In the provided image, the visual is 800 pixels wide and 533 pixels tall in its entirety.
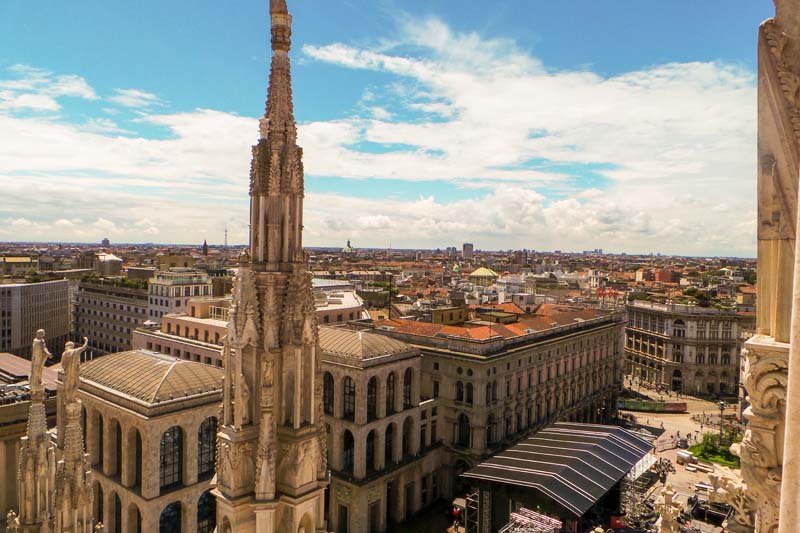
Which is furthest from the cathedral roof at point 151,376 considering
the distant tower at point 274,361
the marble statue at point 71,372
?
the distant tower at point 274,361

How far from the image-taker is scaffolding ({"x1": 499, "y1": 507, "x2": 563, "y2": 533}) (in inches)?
1473

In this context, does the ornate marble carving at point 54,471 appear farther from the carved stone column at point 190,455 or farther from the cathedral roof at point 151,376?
the carved stone column at point 190,455

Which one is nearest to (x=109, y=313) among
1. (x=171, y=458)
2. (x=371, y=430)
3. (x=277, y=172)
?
(x=171, y=458)

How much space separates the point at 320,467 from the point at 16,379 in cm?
3231

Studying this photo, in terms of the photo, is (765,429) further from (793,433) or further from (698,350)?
(698,350)

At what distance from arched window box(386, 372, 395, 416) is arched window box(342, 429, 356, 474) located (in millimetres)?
4317

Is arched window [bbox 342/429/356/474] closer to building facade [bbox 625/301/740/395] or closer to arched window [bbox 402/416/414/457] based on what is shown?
arched window [bbox 402/416/414/457]

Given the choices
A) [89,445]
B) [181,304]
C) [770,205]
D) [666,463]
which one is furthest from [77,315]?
[770,205]

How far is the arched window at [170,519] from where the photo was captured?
37531 mm

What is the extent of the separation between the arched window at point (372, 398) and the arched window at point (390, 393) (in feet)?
6.10

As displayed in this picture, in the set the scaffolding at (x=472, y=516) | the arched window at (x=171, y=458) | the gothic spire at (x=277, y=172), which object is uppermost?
the gothic spire at (x=277, y=172)

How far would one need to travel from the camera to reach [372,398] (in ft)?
160

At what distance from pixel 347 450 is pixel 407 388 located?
27.8 ft

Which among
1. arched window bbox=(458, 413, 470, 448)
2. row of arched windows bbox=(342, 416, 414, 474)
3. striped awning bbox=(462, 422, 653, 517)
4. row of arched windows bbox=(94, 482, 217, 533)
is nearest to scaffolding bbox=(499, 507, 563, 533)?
striped awning bbox=(462, 422, 653, 517)
